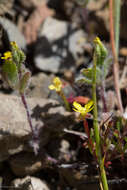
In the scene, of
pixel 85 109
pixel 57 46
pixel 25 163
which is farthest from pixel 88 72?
pixel 57 46

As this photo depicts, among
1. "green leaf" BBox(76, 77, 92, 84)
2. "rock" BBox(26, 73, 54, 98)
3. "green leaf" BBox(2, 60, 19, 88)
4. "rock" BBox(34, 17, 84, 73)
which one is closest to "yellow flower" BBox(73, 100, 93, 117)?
"green leaf" BBox(76, 77, 92, 84)

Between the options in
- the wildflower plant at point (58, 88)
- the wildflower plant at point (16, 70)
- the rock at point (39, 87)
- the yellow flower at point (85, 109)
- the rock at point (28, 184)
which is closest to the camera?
the yellow flower at point (85, 109)

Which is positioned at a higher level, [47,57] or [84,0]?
[84,0]

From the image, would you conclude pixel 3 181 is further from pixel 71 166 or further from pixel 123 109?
pixel 123 109

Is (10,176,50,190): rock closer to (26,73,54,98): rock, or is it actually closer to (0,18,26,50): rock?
(26,73,54,98): rock

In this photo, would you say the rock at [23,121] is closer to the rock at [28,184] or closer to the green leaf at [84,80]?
the rock at [28,184]

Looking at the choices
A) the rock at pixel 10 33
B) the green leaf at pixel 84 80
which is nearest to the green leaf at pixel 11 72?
the green leaf at pixel 84 80

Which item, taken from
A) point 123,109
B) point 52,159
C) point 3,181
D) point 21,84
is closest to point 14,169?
point 3,181
